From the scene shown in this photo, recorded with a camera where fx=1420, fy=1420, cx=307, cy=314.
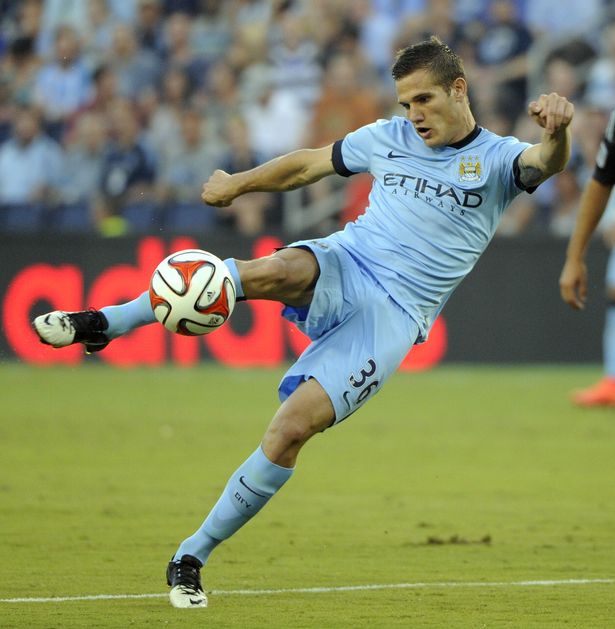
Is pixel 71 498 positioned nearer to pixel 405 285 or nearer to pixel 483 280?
pixel 405 285

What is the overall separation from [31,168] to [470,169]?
1379 cm

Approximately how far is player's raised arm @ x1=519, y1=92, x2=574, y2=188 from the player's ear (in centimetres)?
41

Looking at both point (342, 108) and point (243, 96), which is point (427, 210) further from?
point (243, 96)

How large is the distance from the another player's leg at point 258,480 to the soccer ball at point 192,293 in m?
0.50

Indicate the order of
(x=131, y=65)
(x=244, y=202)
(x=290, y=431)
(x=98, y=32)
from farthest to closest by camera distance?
(x=98, y=32) → (x=131, y=65) → (x=244, y=202) → (x=290, y=431)

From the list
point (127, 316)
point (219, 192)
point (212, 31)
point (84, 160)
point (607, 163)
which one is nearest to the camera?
point (127, 316)

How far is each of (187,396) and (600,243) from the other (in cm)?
558

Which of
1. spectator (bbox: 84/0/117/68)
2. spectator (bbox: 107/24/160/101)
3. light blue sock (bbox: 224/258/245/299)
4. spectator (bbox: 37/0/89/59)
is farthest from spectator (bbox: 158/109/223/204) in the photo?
light blue sock (bbox: 224/258/245/299)

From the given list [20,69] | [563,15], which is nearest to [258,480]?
[563,15]

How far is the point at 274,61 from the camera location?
63.5 ft

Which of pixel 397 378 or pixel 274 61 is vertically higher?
pixel 274 61

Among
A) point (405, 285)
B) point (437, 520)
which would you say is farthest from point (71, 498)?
point (405, 285)

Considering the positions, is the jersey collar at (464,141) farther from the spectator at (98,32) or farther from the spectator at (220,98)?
the spectator at (98,32)

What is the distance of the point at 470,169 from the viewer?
20.9 ft
